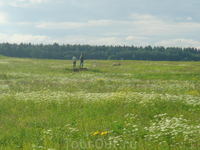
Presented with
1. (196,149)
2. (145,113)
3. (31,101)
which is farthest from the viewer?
A: (31,101)

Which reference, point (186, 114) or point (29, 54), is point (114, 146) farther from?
point (29, 54)

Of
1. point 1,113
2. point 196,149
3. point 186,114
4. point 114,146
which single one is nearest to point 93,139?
point 114,146

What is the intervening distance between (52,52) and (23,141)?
7282 inches

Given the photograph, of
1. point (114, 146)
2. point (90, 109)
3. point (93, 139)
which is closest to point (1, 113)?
point (90, 109)

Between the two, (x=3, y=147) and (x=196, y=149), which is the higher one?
(x=196, y=149)

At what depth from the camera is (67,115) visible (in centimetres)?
1257

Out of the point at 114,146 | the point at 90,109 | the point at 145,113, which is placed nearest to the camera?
the point at 114,146

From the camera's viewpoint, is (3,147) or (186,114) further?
(186,114)

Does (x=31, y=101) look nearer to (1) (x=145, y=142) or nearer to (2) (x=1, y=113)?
(2) (x=1, y=113)

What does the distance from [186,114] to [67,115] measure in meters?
5.69

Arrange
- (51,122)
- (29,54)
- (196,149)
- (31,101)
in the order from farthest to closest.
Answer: (29,54) → (31,101) → (51,122) → (196,149)

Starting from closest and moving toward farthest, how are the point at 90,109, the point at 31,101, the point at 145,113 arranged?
the point at 145,113
the point at 90,109
the point at 31,101

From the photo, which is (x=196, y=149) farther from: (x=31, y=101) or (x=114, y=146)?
(x=31, y=101)

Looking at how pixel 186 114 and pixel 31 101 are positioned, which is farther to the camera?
pixel 31 101
